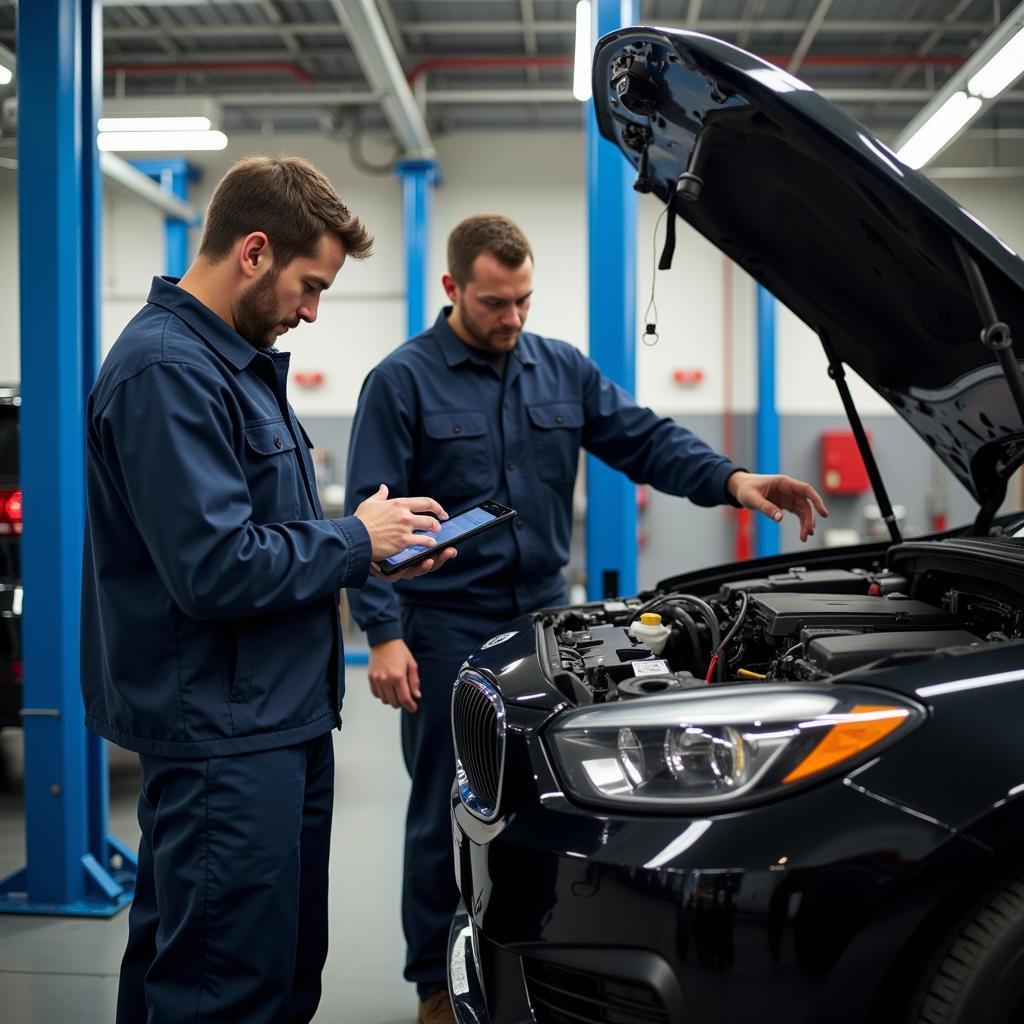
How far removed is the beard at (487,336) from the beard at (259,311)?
2.67ft

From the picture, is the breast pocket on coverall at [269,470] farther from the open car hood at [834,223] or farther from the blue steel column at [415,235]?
the blue steel column at [415,235]

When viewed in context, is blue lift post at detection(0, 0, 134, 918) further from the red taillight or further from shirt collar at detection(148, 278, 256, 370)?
shirt collar at detection(148, 278, 256, 370)

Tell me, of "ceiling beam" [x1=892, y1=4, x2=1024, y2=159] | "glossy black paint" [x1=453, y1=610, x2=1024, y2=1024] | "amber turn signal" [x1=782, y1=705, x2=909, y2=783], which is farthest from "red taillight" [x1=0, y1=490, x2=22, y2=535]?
"ceiling beam" [x1=892, y1=4, x2=1024, y2=159]

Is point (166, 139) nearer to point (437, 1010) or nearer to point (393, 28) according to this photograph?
point (393, 28)

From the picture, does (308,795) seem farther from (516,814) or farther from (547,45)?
(547,45)

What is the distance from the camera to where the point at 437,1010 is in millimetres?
1960

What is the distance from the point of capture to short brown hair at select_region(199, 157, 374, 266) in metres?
1.43

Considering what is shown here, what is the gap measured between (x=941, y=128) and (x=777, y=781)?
5.83 meters

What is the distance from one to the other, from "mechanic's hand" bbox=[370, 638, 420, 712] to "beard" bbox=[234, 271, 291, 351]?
0.76 metres

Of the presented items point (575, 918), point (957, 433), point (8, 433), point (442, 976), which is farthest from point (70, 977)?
point (957, 433)

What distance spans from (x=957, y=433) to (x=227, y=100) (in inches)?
257

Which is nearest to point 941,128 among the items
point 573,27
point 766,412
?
point 573,27

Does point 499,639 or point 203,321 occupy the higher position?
point 203,321

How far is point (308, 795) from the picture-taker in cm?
164
